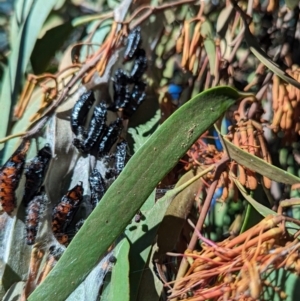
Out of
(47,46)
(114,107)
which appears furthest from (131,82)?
(47,46)

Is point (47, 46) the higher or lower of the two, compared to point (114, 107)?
higher

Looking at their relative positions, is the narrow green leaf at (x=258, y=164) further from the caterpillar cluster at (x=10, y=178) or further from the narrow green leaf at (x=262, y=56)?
the caterpillar cluster at (x=10, y=178)

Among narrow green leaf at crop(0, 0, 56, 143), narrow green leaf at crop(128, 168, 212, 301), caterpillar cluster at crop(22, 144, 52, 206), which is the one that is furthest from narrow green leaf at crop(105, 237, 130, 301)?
narrow green leaf at crop(0, 0, 56, 143)

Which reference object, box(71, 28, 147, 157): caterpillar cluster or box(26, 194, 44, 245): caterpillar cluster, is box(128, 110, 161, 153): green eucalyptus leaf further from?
box(26, 194, 44, 245): caterpillar cluster

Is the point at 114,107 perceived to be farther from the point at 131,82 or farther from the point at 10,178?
the point at 10,178

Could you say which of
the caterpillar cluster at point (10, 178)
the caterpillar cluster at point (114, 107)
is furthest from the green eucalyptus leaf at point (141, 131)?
the caterpillar cluster at point (10, 178)

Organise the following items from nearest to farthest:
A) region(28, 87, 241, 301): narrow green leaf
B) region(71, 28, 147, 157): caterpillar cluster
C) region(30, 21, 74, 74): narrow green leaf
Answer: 1. region(28, 87, 241, 301): narrow green leaf
2. region(71, 28, 147, 157): caterpillar cluster
3. region(30, 21, 74, 74): narrow green leaf
